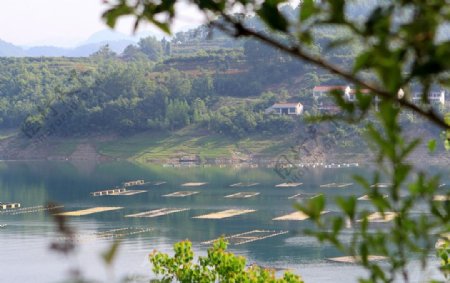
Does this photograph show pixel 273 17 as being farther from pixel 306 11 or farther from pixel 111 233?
pixel 111 233

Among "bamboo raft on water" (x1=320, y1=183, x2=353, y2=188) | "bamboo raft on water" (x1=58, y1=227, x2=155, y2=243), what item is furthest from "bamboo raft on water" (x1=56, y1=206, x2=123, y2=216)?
"bamboo raft on water" (x1=320, y1=183, x2=353, y2=188)

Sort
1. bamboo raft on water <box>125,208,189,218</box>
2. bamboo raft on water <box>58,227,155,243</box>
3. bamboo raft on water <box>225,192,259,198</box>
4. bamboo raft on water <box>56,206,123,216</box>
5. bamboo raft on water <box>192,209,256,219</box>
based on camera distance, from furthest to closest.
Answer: bamboo raft on water <box>225,192,259,198</box> < bamboo raft on water <box>56,206,123,216</box> < bamboo raft on water <box>125,208,189,218</box> < bamboo raft on water <box>192,209,256,219</box> < bamboo raft on water <box>58,227,155,243</box>

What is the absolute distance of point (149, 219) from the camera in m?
49.7

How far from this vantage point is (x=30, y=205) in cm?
5725

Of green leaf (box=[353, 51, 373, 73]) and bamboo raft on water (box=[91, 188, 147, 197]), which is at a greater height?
green leaf (box=[353, 51, 373, 73])

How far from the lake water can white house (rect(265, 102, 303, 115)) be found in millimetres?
9152

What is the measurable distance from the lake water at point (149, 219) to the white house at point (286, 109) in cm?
915

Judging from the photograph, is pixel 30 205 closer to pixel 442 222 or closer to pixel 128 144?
pixel 128 144

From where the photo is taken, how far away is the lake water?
3541 cm

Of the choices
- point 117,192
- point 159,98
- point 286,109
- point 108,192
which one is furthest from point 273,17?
point 159,98

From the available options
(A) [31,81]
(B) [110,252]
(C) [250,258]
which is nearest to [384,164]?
(B) [110,252]

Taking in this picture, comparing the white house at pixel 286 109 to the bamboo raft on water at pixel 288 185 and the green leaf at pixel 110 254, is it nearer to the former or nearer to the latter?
the bamboo raft on water at pixel 288 185

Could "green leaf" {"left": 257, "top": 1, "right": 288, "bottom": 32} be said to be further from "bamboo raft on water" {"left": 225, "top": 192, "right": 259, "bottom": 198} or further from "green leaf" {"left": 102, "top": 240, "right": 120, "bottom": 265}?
"bamboo raft on water" {"left": 225, "top": 192, "right": 259, "bottom": 198}

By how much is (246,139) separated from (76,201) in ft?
89.0
